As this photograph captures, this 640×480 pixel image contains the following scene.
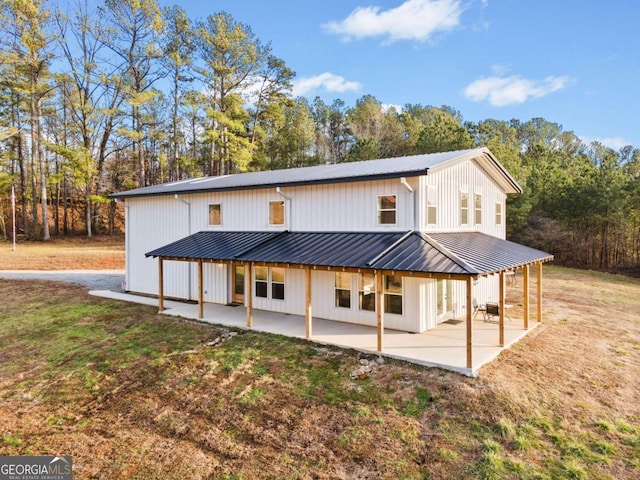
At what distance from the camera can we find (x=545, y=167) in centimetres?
3052

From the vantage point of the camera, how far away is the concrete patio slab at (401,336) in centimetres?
835

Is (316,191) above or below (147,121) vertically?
below

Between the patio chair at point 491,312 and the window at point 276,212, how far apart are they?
22.9 ft

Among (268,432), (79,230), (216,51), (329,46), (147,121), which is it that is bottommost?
(268,432)

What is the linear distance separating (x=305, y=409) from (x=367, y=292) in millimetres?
4715

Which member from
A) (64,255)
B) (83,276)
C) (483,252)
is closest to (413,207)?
(483,252)

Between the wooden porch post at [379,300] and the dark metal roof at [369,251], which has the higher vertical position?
the dark metal roof at [369,251]

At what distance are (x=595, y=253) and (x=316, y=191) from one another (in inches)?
1201

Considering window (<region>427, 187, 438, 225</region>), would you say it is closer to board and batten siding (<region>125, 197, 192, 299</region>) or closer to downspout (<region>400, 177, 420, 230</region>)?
downspout (<region>400, 177, 420, 230</region>)

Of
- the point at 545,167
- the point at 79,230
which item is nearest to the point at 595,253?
the point at 545,167

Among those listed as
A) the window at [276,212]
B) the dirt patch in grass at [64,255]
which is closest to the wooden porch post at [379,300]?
the window at [276,212]

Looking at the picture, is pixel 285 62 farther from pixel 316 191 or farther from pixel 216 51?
pixel 316 191

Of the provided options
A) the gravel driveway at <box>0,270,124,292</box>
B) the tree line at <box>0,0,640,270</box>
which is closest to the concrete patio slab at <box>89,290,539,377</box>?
the gravel driveway at <box>0,270,124,292</box>

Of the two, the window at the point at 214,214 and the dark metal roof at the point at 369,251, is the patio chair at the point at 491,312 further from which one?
the window at the point at 214,214
